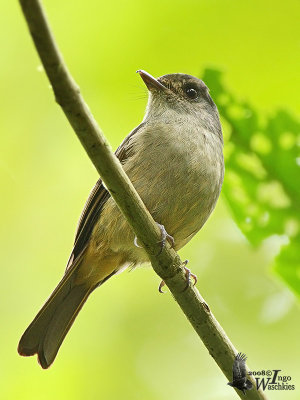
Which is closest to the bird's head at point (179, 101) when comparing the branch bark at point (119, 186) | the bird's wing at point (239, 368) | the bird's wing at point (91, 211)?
the bird's wing at point (91, 211)

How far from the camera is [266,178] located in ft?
10.5

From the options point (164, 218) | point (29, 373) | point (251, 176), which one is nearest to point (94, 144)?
point (251, 176)

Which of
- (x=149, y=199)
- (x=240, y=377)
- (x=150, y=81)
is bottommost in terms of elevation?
(x=240, y=377)

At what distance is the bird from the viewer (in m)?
3.01

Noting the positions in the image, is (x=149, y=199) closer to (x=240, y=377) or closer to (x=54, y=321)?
(x=54, y=321)

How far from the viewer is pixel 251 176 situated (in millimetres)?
3254

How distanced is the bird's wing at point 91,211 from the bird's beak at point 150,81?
1.37 ft

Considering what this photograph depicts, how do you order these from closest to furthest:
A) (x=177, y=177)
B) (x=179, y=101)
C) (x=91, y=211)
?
(x=177, y=177)
(x=91, y=211)
(x=179, y=101)

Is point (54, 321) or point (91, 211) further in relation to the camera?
point (54, 321)

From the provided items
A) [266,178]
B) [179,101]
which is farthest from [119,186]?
[179,101]

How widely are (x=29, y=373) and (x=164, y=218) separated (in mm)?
2334

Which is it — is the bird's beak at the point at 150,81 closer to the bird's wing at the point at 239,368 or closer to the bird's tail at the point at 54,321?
the bird's tail at the point at 54,321

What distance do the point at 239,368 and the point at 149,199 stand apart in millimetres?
1309

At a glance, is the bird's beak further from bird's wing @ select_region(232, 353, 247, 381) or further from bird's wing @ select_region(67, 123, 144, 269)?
bird's wing @ select_region(232, 353, 247, 381)
